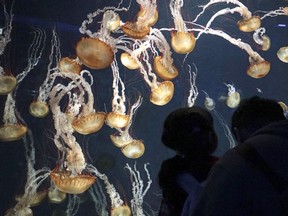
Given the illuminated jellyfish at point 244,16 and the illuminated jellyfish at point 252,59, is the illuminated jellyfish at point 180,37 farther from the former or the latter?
the illuminated jellyfish at point 244,16

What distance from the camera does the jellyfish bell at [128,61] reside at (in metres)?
5.34

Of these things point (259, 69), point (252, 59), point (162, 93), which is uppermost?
point (252, 59)

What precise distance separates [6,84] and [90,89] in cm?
115

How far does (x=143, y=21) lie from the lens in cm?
532

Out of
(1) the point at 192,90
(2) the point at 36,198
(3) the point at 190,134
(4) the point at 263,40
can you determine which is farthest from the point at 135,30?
(3) the point at 190,134

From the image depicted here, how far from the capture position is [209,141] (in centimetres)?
149

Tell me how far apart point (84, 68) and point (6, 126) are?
1.40 m

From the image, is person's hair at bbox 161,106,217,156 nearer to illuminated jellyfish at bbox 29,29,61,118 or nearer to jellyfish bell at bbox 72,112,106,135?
jellyfish bell at bbox 72,112,106,135

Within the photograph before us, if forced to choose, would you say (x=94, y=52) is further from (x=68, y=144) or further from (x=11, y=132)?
(x=11, y=132)

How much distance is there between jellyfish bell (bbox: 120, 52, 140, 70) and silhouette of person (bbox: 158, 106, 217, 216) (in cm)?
391

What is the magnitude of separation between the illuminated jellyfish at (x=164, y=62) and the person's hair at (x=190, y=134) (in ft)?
13.1

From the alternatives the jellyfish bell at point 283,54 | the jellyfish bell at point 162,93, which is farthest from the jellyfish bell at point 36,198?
the jellyfish bell at point 283,54

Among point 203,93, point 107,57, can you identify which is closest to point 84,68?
point 107,57

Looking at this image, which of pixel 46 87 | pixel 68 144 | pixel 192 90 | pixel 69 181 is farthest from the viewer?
pixel 192 90
